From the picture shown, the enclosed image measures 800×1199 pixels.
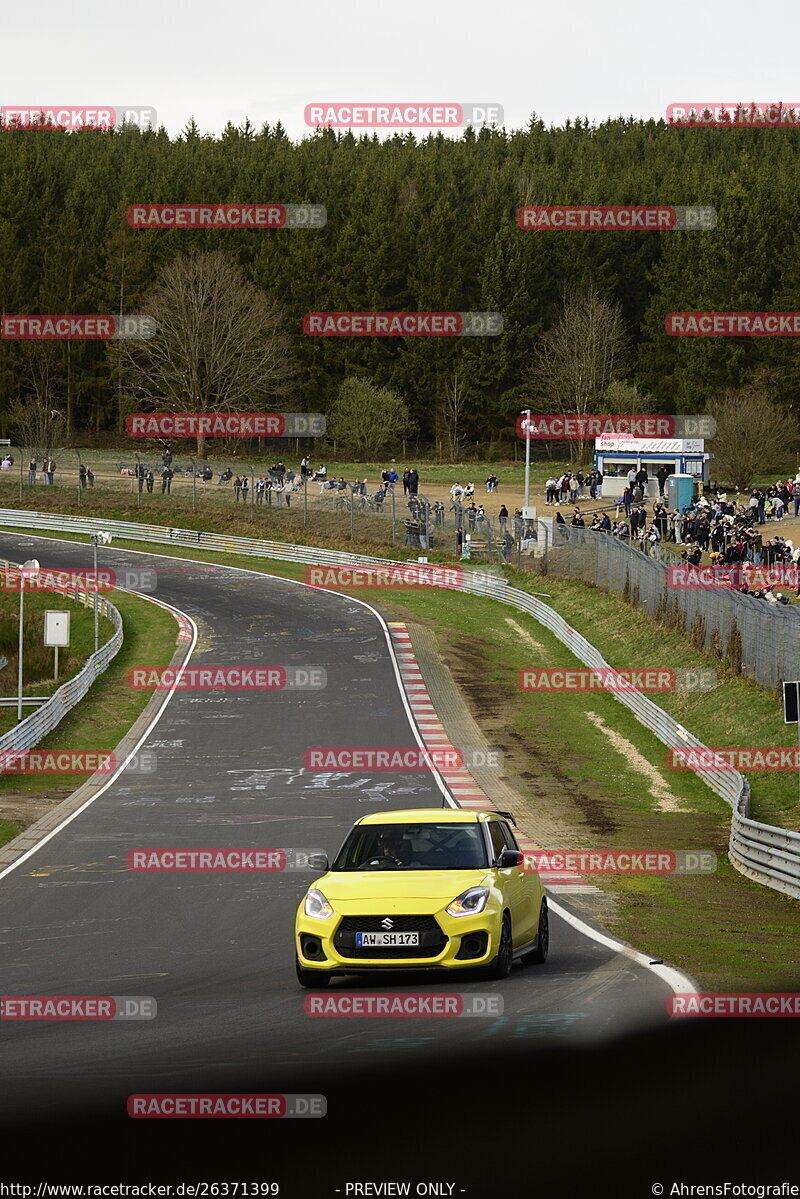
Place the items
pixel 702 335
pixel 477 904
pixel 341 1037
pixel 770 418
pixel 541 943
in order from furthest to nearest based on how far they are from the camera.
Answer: pixel 702 335
pixel 770 418
pixel 541 943
pixel 477 904
pixel 341 1037

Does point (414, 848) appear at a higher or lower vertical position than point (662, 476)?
lower

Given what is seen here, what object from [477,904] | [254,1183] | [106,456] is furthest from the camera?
[106,456]

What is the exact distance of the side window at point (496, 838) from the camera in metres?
13.3

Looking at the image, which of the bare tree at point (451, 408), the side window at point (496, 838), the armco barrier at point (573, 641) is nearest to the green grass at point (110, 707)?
the armco barrier at point (573, 641)

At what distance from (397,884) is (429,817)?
1.29 m

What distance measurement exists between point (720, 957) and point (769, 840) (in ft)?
22.1

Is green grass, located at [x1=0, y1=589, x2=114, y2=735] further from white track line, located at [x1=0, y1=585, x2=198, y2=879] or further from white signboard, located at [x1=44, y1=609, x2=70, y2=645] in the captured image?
white signboard, located at [x1=44, y1=609, x2=70, y2=645]

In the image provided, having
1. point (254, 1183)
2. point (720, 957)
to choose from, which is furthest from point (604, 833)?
point (254, 1183)

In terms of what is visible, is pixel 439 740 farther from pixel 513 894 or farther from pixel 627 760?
pixel 513 894

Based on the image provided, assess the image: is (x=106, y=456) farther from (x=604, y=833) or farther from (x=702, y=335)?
(x=604, y=833)

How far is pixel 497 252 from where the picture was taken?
116 m

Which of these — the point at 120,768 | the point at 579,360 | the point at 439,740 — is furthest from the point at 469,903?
the point at 579,360

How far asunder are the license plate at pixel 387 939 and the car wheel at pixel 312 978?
443 millimetres

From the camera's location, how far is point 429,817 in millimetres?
13656
